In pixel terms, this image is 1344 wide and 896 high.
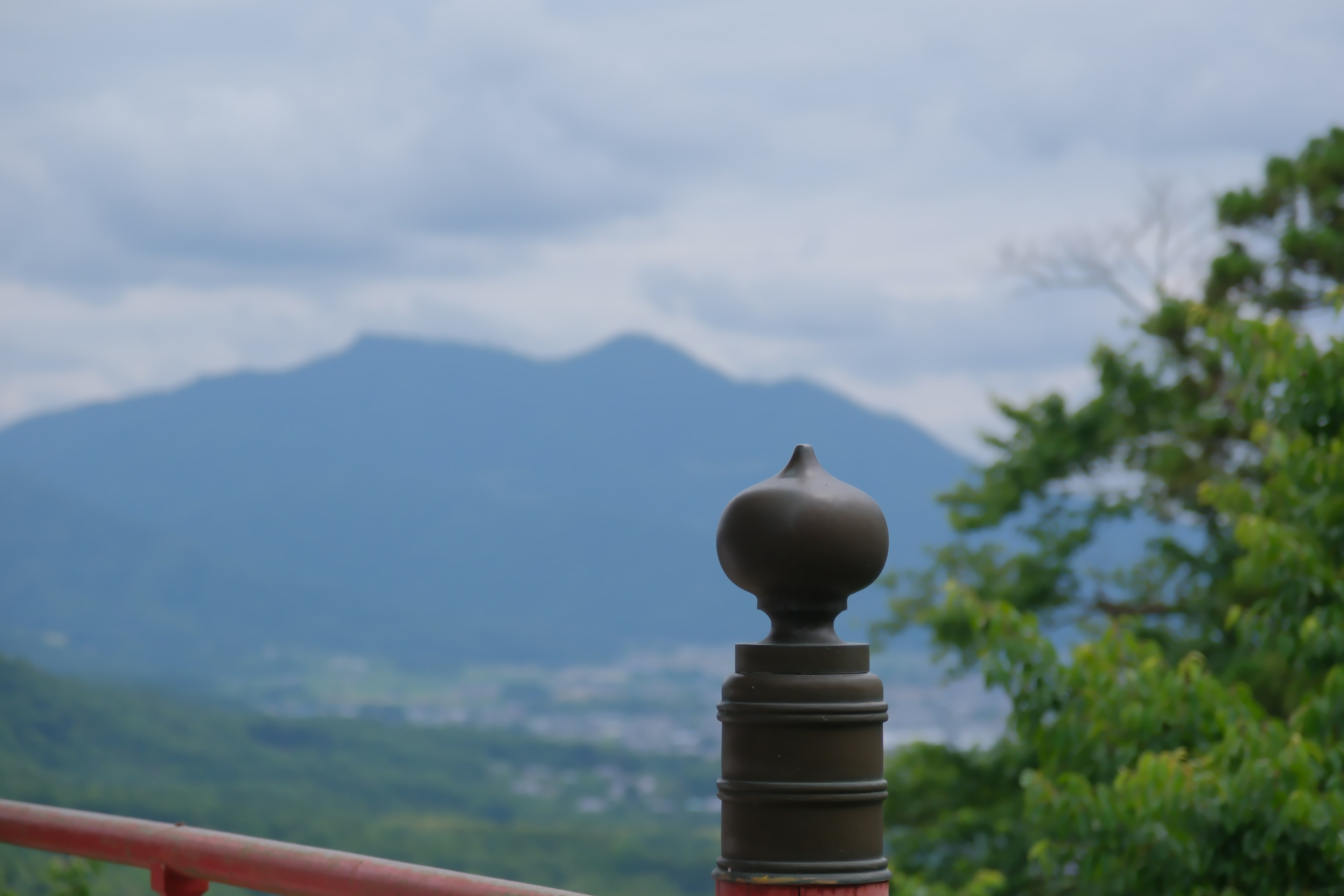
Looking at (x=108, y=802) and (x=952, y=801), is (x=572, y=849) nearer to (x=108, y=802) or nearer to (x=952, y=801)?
(x=108, y=802)

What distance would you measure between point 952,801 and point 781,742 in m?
12.2

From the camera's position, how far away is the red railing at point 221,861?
1641 millimetres

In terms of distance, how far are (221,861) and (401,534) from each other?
190 m

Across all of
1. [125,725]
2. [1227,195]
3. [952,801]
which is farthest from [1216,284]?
[125,725]

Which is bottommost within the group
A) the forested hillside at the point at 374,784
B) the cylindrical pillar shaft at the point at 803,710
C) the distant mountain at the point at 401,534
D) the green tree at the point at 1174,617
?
the cylindrical pillar shaft at the point at 803,710

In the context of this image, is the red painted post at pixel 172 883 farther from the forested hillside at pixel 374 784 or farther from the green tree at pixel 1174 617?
the forested hillside at pixel 374 784

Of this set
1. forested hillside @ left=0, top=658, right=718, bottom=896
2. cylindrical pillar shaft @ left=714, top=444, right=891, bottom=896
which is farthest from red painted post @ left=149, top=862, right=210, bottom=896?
forested hillside @ left=0, top=658, right=718, bottom=896

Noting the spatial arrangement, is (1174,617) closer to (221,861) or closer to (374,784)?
(221,861)

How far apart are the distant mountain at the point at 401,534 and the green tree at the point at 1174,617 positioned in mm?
129501

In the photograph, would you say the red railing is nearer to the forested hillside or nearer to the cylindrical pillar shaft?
the cylindrical pillar shaft

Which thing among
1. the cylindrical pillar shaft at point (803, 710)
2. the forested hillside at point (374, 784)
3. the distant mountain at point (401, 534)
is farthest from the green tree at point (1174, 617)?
the distant mountain at point (401, 534)

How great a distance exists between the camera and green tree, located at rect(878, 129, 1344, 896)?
14.9 ft

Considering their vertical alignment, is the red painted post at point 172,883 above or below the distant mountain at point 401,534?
below

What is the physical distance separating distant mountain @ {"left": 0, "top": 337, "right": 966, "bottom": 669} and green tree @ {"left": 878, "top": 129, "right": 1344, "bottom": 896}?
5098 inches
